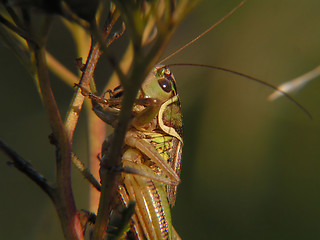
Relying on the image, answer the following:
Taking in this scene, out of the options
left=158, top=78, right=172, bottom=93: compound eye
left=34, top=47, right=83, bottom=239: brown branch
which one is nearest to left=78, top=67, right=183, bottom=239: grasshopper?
left=158, top=78, right=172, bottom=93: compound eye

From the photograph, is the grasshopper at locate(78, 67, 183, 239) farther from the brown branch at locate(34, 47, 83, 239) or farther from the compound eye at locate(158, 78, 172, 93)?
the brown branch at locate(34, 47, 83, 239)

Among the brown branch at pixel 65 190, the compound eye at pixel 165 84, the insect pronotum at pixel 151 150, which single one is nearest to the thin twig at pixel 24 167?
the brown branch at pixel 65 190

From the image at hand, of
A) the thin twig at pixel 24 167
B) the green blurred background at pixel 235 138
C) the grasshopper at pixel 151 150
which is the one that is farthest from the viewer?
the green blurred background at pixel 235 138

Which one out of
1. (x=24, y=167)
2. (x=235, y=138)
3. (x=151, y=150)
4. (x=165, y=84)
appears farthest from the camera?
(x=235, y=138)

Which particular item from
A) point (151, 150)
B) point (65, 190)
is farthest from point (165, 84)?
point (65, 190)

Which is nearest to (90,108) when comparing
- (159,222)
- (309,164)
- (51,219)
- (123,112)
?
(159,222)

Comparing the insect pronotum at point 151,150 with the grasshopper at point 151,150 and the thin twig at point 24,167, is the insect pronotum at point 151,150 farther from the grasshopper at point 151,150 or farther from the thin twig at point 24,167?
the thin twig at point 24,167

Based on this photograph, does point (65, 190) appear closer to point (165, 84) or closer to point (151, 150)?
point (151, 150)
